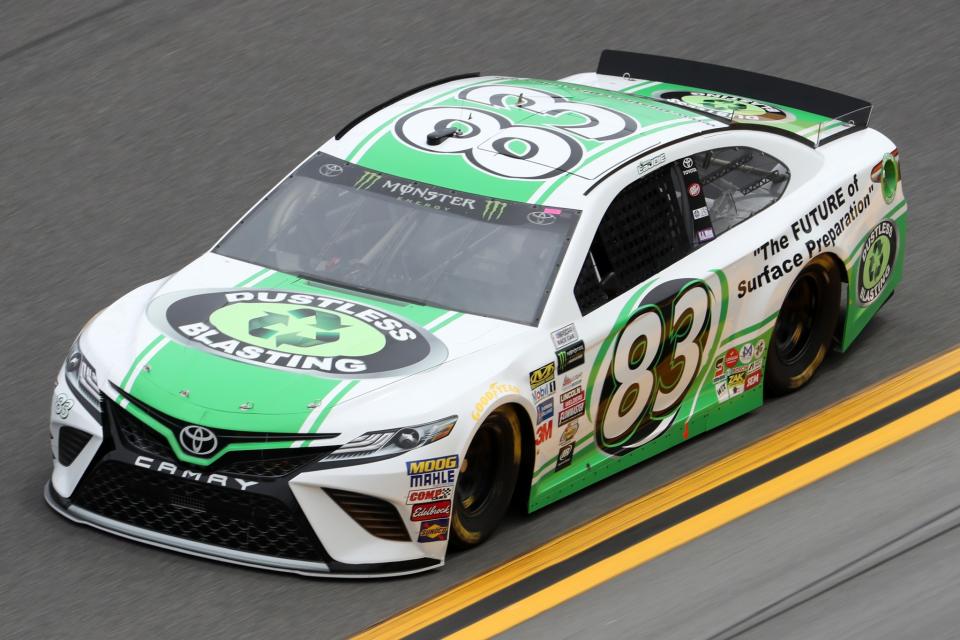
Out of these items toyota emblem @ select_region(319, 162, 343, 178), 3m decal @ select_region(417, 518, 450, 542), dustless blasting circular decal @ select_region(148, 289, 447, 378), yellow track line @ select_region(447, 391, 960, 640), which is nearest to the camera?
yellow track line @ select_region(447, 391, 960, 640)

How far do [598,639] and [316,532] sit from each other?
115cm

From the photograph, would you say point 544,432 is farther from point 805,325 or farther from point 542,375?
point 805,325

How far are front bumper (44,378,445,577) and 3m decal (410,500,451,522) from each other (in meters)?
0.06

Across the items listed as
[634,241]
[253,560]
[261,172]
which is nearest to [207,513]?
[253,560]

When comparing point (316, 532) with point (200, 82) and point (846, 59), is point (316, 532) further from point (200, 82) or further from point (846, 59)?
point (846, 59)

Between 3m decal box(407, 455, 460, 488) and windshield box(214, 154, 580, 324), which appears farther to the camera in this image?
windshield box(214, 154, 580, 324)

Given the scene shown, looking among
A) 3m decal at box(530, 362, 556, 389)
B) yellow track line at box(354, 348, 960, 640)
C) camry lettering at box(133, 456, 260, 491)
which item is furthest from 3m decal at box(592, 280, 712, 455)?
camry lettering at box(133, 456, 260, 491)

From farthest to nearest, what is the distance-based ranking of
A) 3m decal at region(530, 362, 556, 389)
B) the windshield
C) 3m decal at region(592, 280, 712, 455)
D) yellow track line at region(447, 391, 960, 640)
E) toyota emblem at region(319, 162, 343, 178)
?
toyota emblem at region(319, 162, 343, 178) < 3m decal at region(592, 280, 712, 455) < the windshield < 3m decal at region(530, 362, 556, 389) < yellow track line at region(447, 391, 960, 640)

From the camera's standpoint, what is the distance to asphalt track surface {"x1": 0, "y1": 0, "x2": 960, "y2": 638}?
22.4ft

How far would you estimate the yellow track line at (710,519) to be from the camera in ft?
22.2

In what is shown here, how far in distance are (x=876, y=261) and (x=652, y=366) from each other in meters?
2.05

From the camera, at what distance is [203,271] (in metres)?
7.89

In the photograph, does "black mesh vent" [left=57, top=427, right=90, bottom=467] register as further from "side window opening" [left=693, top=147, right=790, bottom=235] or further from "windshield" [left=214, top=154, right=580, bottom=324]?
"side window opening" [left=693, top=147, right=790, bottom=235]

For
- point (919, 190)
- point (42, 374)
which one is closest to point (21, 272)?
point (42, 374)
